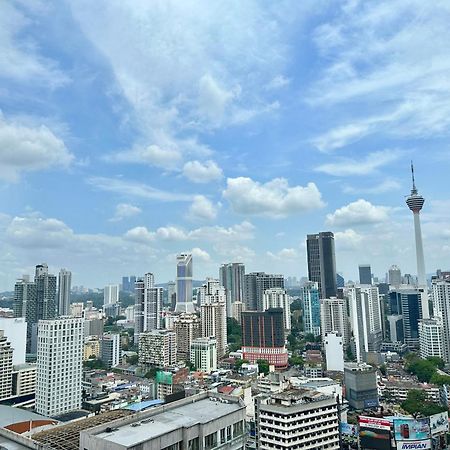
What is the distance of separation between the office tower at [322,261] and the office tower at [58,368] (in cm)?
5358

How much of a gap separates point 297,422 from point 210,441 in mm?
9725

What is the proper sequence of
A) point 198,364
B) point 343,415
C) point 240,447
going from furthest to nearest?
point 198,364 < point 343,415 < point 240,447

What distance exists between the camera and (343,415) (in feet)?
70.5

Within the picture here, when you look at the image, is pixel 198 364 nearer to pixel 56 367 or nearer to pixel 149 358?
pixel 149 358

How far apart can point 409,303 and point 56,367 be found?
43049 mm

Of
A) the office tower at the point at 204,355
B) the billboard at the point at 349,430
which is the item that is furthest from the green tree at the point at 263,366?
the billboard at the point at 349,430

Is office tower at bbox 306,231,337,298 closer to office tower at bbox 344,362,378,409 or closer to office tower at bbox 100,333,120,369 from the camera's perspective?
office tower at bbox 100,333,120,369

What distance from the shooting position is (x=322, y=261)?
7525cm

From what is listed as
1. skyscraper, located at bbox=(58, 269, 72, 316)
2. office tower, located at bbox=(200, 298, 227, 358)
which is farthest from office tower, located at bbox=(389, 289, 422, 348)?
skyscraper, located at bbox=(58, 269, 72, 316)

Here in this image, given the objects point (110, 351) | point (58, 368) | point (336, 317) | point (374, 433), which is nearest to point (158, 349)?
point (110, 351)

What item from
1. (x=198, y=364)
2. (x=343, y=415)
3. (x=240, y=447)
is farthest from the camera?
(x=198, y=364)

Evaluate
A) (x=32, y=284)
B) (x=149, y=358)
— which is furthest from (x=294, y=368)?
(x=32, y=284)

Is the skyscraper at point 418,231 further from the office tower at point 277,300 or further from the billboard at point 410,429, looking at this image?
the billboard at point 410,429

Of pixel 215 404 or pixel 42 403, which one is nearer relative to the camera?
pixel 215 404
